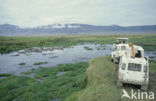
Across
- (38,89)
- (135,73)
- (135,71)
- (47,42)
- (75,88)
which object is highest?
(135,71)

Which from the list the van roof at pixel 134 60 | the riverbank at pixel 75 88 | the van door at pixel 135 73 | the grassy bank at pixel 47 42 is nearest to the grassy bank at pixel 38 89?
the riverbank at pixel 75 88

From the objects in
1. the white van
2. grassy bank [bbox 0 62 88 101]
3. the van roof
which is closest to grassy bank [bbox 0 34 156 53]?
grassy bank [bbox 0 62 88 101]

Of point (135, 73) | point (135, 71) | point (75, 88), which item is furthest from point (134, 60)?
point (75, 88)

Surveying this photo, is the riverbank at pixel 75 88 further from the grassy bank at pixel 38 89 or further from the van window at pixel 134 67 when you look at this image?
the van window at pixel 134 67

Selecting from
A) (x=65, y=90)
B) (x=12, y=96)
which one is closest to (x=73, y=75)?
(x=65, y=90)

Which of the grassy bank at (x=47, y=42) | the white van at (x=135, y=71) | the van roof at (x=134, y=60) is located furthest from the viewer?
the grassy bank at (x=47, y=42)

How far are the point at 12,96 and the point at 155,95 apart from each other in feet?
54.4

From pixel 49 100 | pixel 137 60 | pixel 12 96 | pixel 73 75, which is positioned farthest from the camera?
pixel 73 75

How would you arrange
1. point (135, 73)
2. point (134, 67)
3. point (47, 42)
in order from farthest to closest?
1. point (47, 42)
2. point (134, 67)
3. point (135, 73)

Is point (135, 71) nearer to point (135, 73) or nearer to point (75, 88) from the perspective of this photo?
point (135, 73)

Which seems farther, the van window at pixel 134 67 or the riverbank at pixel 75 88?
the van window at pixel 134 67

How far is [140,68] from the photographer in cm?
981

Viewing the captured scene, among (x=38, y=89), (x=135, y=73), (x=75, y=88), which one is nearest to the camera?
(x=135, y=73)

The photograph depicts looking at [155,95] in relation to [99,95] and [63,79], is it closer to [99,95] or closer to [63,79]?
[99,95]
